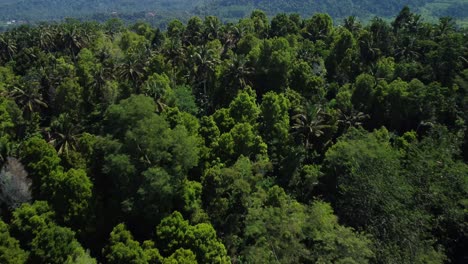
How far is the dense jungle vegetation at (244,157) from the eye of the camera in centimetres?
4103

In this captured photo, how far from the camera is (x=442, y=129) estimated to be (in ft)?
171

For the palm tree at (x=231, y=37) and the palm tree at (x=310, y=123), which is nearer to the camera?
the palm tree at (x=310, y=123)

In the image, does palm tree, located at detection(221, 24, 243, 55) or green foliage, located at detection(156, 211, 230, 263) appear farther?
palm tree, located at detection(221, 24, 243, 55)

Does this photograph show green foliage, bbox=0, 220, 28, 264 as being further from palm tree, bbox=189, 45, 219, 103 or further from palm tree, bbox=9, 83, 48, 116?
palm tree, bbox=189, 45, 219, 103

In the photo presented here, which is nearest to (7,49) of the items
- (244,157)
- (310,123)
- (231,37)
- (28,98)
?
(28,98)

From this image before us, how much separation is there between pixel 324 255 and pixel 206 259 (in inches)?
483

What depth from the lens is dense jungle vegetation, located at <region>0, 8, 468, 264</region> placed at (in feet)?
135

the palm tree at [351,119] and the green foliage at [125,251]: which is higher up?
the palm tree at [351,119]

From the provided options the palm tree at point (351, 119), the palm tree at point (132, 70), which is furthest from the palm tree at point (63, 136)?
the palm tree at point (351, 119)

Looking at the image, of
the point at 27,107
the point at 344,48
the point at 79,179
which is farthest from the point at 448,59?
the point at 27,107

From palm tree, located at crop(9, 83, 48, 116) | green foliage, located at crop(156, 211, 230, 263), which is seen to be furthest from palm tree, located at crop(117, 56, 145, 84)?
green foliage, located at crop(156, 211, 230, 263)

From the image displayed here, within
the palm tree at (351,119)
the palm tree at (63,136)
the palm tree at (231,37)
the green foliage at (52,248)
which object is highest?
the palm tree at (231,37)

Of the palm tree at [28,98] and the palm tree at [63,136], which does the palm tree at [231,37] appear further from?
the palm tree at [63,136]

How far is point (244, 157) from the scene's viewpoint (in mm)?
51156
